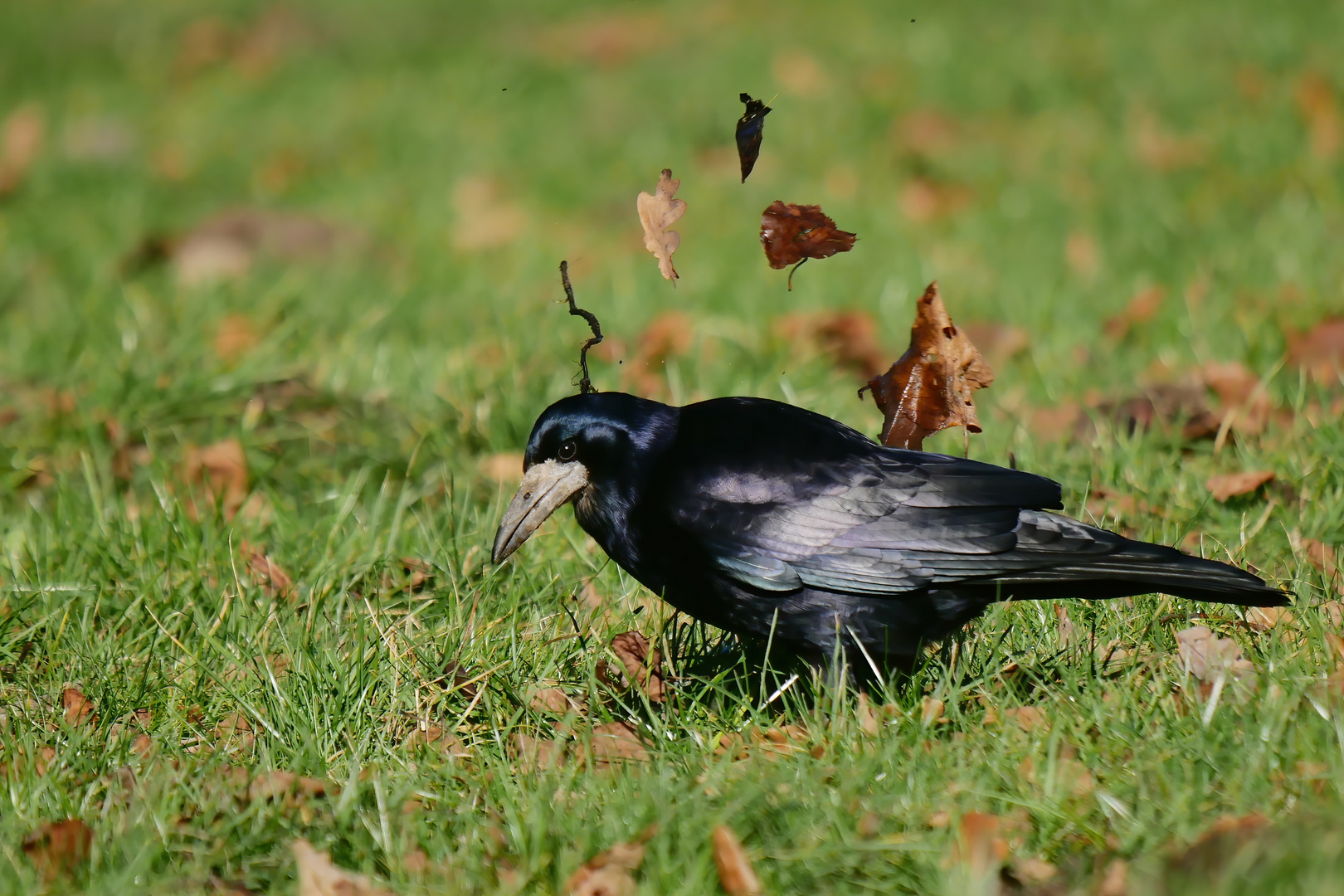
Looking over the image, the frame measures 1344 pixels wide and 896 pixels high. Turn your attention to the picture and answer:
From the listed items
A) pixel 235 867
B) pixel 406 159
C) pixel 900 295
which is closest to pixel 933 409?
pixel 235 867

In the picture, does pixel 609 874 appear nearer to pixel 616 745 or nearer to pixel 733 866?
pixel 733 866

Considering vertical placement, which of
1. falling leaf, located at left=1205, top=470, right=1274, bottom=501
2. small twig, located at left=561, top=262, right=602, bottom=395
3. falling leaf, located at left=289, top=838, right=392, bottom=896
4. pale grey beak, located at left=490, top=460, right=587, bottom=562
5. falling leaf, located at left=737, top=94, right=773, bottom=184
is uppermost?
falling leaf, located at left=737, top=94, right=773, bottom=184

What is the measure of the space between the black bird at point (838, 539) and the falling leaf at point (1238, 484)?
93 centimetres

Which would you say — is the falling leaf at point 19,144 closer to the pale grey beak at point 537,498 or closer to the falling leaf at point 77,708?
the falling leaf at point 77,708

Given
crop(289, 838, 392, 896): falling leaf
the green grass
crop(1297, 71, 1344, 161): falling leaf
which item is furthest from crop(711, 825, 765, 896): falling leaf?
crop(1297, 71, 1344, 161): falling leaf

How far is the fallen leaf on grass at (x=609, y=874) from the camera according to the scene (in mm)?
1979

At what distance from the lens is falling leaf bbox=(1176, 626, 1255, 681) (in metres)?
2.38

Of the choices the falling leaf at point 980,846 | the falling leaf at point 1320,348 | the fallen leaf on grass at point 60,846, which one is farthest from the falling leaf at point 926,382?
the fallen leaf on grass at point 60,846

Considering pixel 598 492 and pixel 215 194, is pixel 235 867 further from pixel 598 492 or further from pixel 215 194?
pixel 215 194

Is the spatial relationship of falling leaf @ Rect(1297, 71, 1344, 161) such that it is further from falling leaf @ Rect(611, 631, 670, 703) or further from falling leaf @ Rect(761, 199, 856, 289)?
falling leaf @ Rect(611, 631, 670, 703)

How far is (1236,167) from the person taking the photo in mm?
6445

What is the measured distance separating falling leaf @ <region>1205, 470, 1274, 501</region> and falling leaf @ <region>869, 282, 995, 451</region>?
0.77 meters

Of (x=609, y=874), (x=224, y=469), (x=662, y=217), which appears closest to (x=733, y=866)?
(x=609, y=874)

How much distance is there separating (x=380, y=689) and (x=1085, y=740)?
1.30 meters
